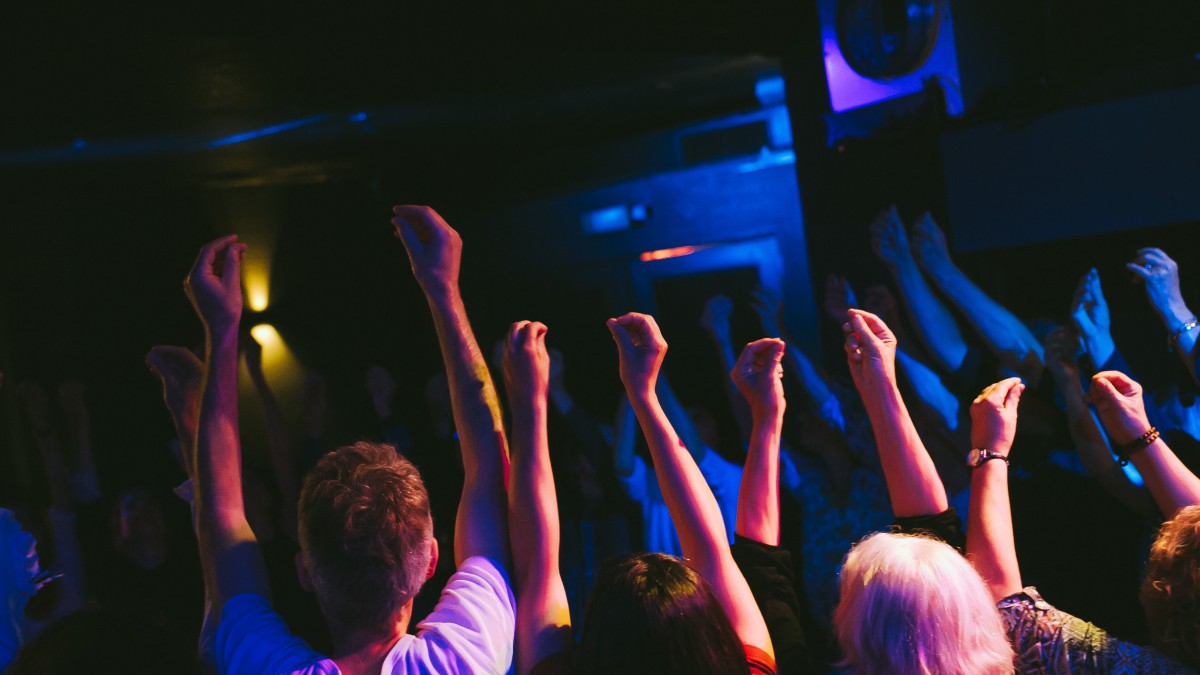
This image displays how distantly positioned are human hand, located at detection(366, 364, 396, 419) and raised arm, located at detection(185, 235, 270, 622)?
57.2 inches

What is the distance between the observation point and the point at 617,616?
1085mm

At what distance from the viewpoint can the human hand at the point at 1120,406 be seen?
1.54 m

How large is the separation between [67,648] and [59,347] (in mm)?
1837

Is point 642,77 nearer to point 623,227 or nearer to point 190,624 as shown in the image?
point 623,227

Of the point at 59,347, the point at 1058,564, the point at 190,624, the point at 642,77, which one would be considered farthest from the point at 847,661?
the point at 642,77

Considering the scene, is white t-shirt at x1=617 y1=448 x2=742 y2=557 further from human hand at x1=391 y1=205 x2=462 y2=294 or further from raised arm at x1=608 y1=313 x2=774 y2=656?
human hand at x1=391 y1=205 x2=462 y2=294

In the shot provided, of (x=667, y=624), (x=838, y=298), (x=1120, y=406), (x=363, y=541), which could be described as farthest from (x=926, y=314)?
(x=363, y=541)

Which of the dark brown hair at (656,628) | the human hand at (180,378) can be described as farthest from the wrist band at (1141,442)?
the human hand at (180,378)

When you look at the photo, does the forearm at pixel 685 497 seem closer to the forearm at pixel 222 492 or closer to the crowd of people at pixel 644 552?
the crowd of people at pixel 644 552

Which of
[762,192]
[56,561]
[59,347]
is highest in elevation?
[762,192]

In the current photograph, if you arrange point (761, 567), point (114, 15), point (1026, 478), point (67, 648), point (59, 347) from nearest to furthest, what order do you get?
point (67, 648), point (761, 567), point (114, 15), point (1026, 478), point (59, 347)

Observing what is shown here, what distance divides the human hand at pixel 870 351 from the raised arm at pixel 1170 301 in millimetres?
796

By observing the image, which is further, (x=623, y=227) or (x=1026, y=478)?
(x=623, y=227)

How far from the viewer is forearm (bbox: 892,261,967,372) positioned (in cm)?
238
